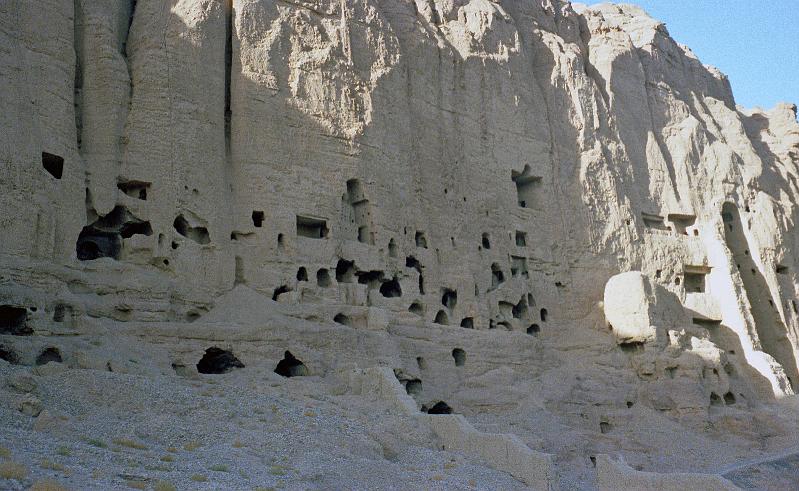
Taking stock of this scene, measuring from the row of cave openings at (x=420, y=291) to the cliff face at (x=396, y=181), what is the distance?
87 millimetres

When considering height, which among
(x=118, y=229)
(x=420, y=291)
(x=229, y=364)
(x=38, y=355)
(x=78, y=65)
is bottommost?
(x=38, y=355)

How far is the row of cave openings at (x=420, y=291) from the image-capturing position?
29031 mm

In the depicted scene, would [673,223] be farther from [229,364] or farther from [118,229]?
[118,229]

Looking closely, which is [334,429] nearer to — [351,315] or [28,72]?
[351,315]

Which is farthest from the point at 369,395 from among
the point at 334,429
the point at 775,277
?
the point at 775,277

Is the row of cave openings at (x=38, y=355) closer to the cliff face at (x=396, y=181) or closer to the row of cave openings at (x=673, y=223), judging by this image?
the cliff face at (x=396, y=181)

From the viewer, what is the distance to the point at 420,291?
31875 mm

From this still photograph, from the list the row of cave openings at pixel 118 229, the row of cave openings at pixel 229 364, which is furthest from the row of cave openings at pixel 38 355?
the row of cave openings at pixel 118 229

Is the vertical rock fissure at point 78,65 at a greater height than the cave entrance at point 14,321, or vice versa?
the vertical rock fissure at point 78,65

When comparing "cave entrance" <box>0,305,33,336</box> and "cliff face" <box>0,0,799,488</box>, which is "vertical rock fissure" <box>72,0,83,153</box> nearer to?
"cliff face" <box>0,0,799,488</box>

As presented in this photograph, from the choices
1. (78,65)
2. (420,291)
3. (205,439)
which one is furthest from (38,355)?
(420,291)

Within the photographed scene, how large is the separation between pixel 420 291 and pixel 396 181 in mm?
3984

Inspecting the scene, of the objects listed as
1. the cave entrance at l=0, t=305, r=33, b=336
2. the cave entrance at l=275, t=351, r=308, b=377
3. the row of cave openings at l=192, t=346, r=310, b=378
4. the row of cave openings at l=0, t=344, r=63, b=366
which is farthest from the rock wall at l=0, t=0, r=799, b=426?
the cave entrance at l=275, t=351, r=308, b=377

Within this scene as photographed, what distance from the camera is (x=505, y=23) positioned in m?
39.5
